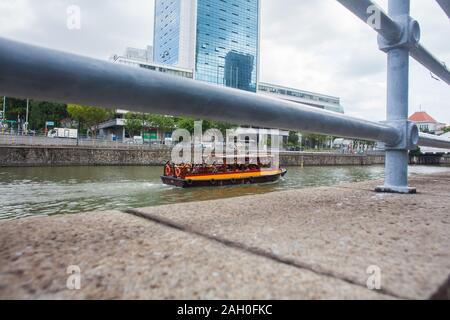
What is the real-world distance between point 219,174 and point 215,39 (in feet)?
229

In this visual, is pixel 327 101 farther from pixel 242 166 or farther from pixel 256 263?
pixel 256 263

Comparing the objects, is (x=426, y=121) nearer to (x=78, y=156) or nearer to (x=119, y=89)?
(x=78, y=156)

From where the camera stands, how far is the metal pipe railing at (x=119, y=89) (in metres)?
0.86

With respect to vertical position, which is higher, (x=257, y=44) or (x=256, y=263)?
(x=257, y=44)

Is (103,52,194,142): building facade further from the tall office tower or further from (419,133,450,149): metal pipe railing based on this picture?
(419,133,450,149): metal pipe railing

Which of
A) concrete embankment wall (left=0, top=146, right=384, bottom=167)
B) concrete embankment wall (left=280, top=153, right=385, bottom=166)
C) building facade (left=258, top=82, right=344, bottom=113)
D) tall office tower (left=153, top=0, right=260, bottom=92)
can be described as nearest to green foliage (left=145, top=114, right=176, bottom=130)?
concrete embankment wall (left=0, top=146, right=384, bottom=167)

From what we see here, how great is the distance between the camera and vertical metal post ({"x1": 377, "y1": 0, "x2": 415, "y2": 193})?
2691mm

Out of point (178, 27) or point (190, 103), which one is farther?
point (178, 27)

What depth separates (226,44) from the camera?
8069 centimetres

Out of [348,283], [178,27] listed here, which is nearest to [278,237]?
[348,283]

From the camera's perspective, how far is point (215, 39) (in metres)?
80.0

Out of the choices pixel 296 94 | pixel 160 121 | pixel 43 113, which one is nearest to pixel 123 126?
pixel 43 113
